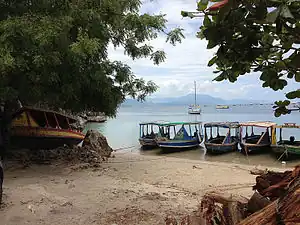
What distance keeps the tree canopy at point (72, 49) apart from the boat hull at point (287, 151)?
8.78 metres

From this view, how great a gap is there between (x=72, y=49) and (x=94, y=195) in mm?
3771

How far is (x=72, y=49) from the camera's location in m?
8.16

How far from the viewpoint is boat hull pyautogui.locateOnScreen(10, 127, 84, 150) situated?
1323cm

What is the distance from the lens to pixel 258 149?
18.5m

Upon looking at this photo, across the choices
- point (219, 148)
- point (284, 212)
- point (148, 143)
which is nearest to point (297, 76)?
point (284, 212)

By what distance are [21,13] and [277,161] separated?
1423 centimetres

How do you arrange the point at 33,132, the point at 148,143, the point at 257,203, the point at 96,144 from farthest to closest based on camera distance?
the point at 148,143, the point at 96,144, the point at 33,132, the point at 257,203

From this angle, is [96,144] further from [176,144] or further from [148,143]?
[148,143]

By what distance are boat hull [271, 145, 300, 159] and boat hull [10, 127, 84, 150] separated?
37.2 ft

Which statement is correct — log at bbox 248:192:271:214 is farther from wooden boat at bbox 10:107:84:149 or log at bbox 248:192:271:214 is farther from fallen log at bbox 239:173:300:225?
wooden boat at bbox 10:107:84:149

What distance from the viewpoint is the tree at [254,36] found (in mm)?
1901

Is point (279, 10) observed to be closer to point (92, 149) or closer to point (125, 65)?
point (125, 65)

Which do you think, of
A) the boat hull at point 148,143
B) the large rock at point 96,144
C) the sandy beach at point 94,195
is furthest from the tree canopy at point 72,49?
the boat hull at point 148,143

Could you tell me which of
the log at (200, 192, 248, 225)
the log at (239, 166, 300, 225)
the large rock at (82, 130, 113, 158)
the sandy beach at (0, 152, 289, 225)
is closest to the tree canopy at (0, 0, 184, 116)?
the sandy beach at (0, 152, 289, 225)
